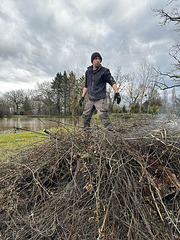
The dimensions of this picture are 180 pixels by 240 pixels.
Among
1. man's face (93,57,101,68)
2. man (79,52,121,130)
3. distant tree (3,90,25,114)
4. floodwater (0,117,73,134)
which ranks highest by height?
distant tree (3,90,25,114)

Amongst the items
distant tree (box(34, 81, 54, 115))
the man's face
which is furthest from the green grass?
distant tree (box(34, 81, 54, 115))

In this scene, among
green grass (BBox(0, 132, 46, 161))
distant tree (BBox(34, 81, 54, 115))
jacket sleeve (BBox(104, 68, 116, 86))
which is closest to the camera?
green grass (BBox(0, 132, 46, 161))

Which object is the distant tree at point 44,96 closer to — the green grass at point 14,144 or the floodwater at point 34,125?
the floodwater at point 34,125

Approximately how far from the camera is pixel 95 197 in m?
1.00

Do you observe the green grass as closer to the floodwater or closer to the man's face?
the floodwater

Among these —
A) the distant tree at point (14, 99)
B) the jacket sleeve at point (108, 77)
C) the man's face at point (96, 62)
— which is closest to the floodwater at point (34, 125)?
the jacket sleeve at point (108, 77)

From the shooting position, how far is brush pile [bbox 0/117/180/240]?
2.85 ft

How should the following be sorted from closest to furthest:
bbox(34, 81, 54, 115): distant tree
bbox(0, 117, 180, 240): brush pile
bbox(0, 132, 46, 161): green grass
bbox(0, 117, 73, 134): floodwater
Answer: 1. bbox(0, 117, 180, 240): brush pile
2. bbox(0, 117, 73, 134): floodwater
3. bbox(0, 132, 46, 161): green grass
4. bbox(34, 81, 54, 115): distant tree

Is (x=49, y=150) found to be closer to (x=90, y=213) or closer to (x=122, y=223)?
(x=90, y=213)

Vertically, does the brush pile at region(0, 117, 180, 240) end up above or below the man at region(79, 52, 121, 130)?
below

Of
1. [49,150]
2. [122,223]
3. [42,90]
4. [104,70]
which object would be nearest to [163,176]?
[122,223]

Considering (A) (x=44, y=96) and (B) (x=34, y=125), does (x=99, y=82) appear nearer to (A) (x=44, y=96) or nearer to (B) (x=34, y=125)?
(B) (x=34, y=125)

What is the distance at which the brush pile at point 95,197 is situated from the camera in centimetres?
87

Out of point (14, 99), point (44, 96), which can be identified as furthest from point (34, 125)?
point (14, 99)
